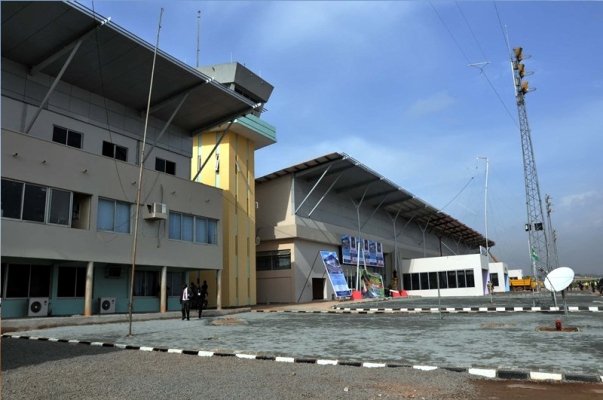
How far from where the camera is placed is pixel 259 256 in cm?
4238

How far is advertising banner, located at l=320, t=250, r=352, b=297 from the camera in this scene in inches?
1689

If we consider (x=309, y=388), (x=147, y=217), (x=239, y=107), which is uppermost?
(x=239, y=107)

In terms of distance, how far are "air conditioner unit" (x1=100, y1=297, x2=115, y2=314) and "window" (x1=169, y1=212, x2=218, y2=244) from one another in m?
4.75

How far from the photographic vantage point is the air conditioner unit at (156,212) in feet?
83.9

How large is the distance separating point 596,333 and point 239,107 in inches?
910

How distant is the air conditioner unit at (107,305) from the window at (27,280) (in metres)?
2.55

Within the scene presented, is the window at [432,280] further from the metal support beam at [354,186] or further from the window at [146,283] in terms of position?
the window at [146,283]

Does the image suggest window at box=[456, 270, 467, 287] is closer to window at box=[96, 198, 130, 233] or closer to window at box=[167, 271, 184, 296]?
window at box=[167, 271, 184, 296]

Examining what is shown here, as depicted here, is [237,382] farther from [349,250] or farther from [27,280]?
[349,250]

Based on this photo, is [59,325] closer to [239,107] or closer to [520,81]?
[239,107]

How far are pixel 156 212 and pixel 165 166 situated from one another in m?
5.78

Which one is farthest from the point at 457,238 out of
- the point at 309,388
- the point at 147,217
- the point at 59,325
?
the point at 309,388

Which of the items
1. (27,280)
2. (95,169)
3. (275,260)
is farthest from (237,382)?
(275,260)

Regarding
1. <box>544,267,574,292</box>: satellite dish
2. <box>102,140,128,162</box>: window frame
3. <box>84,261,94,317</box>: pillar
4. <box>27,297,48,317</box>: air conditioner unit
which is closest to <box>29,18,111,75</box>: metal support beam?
<box>102,140,128,162</box>: window frame
